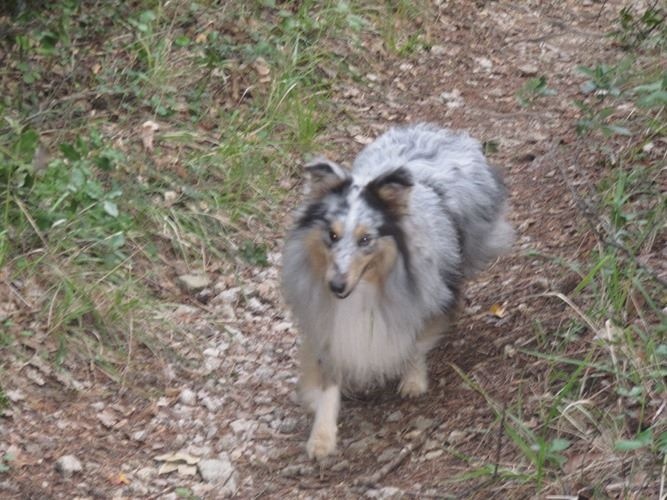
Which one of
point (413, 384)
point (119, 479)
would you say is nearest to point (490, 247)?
point (413, 384)

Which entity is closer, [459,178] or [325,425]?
[325,425]

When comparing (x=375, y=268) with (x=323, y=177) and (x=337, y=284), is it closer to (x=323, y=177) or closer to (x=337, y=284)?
(x=337, y=284)

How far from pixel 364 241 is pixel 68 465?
5.23 ft

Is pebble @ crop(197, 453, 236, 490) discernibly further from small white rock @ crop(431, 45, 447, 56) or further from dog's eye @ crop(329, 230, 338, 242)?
small white rock @ crop(431, 45, 447, 56)

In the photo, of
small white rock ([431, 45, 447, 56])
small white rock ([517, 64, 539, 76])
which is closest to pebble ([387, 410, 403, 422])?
small white rock ([517, 64, 539, 76])

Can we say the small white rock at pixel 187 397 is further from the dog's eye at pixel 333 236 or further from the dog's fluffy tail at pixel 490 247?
the dog's fluffy tail at pixel 490 247

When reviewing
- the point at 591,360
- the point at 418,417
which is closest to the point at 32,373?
the point at 418,417

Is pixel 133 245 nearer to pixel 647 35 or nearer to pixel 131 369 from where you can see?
pixel 131 369

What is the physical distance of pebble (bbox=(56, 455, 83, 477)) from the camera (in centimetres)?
459

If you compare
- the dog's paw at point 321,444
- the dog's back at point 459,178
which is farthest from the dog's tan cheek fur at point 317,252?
the dog's paw at point 321,444

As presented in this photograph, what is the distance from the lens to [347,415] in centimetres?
511

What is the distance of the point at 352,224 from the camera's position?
4453 mm

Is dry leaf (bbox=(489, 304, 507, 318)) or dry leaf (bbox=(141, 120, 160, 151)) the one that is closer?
dry leaf (bbox=(489, 304, 507, 318))

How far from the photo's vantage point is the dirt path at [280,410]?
451 centimetres
